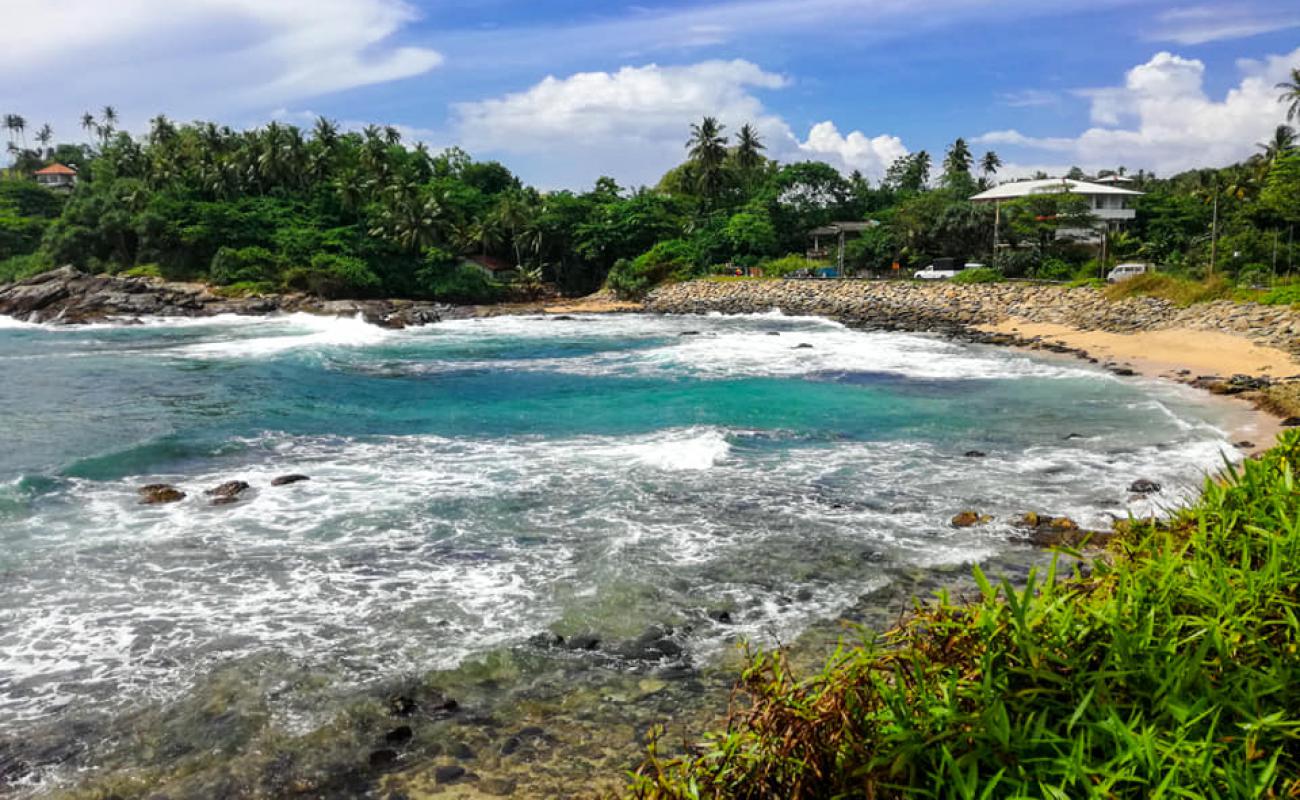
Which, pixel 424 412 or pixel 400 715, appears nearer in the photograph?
pixel 400 715

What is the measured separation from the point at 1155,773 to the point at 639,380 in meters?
26.5

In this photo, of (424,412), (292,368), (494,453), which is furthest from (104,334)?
(494,453)

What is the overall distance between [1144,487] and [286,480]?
51.6 feet

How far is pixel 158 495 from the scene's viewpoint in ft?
48.9

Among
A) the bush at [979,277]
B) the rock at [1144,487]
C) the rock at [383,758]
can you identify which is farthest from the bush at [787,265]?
the rock at [383,758]

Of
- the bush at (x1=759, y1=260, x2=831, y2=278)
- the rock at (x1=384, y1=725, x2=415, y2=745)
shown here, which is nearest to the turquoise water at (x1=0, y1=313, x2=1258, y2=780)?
the rock at (x1=384, y1=725, x2=415, y2=745)

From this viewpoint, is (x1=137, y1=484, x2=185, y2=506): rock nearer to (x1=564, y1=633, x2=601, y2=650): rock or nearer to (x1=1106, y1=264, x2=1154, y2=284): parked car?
(x1=564, y1=633, x2=601, y2=650): rock

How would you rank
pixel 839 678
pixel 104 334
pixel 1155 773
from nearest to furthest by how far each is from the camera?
pixel 1155 773 → pixel 839 678 → pixel 104 334

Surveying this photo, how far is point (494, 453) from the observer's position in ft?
61.1

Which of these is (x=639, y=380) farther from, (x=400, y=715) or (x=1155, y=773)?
(x=1155, y=773)

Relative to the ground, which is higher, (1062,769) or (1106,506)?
(1062,769)

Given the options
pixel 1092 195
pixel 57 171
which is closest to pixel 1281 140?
pixel 1092 195

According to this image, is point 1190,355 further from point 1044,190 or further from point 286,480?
point 1044,190

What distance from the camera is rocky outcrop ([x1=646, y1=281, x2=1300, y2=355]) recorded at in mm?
32781
